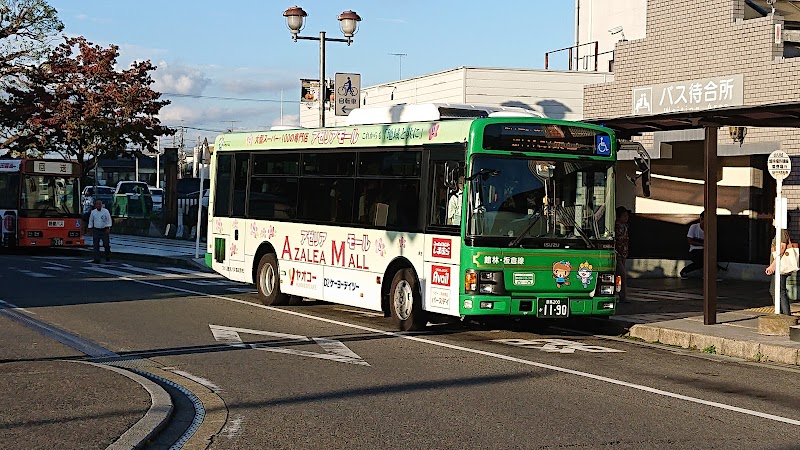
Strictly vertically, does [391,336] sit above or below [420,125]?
below

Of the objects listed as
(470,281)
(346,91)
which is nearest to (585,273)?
(470,281)

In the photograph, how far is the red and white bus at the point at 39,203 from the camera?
34969 millimetres

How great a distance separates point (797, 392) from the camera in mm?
11391

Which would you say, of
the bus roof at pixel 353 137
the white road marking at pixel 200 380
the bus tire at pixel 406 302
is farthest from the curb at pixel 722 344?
the white road marking at pixel 200 380

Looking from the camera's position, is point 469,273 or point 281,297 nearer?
point 469,273

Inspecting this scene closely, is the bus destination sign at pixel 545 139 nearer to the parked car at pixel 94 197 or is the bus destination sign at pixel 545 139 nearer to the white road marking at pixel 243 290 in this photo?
the white road marking at pixel 243 290

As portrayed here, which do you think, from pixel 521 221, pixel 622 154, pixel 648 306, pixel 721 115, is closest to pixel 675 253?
pixel 622 154

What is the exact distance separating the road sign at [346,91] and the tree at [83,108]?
76.5ft

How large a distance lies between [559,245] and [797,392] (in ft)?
14.5

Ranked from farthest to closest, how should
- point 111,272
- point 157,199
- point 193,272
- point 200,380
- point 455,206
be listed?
point 157,199, point 193,272, point 111,272, point 455,206, point 200,380

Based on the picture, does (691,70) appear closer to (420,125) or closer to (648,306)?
(648,306)

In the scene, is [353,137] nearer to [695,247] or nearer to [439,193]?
[439,193]

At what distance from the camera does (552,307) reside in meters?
15.1

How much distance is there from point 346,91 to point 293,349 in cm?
1486
